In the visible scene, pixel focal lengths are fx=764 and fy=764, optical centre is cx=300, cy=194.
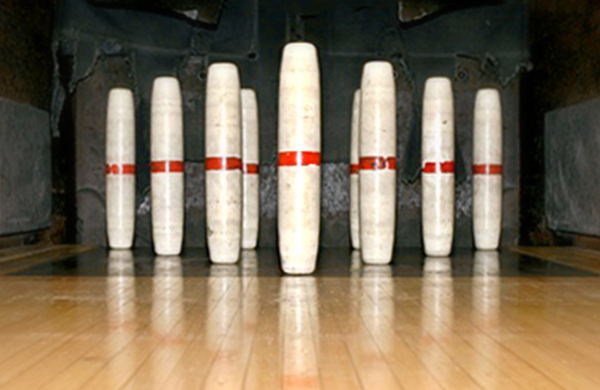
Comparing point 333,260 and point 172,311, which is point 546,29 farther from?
point 172,311

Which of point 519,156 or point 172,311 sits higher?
point 519,156

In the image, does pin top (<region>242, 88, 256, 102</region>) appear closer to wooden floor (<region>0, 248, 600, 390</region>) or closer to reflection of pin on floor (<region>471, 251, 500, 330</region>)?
reflection of pin on floor (<region>471, 251, 500, 330</region>)

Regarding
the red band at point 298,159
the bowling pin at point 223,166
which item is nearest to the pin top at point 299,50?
the red band at point 298,159

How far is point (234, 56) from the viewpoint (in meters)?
5.53

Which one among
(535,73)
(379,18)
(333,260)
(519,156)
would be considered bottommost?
(333,260)

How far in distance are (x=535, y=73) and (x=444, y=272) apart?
7.70 feet

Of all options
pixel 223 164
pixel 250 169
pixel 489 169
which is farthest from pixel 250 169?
pixel 489 169

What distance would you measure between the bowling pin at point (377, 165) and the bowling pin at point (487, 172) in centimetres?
105

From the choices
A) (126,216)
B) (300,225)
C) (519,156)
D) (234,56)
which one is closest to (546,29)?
(519,156)

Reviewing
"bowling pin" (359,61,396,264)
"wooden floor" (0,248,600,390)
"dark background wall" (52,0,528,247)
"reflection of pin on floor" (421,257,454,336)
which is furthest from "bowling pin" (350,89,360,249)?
"wooden floor" (0,248,600,390)

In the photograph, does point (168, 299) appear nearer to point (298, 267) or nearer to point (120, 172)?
point (298, 267)

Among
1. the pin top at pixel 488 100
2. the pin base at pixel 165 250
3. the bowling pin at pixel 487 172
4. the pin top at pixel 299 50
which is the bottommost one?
the pin base at pixel 165 250

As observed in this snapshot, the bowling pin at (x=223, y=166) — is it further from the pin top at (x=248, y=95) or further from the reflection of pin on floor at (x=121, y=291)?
the pin top at (x=248, y=95)

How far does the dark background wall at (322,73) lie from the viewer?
17.9 ft
